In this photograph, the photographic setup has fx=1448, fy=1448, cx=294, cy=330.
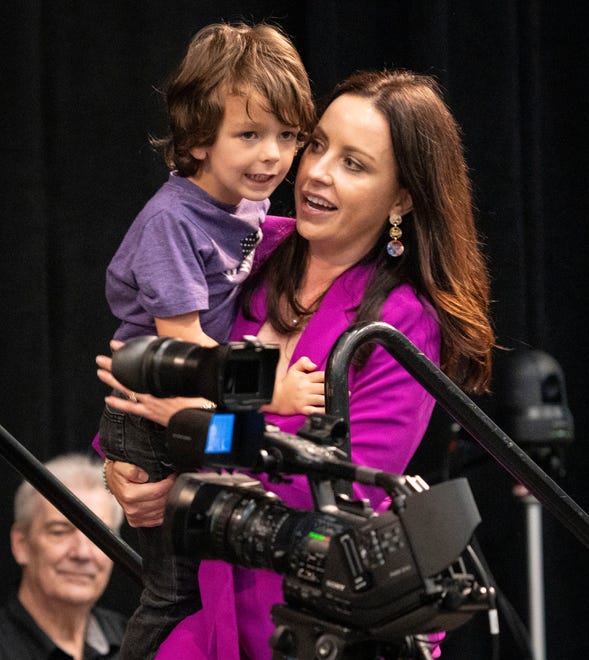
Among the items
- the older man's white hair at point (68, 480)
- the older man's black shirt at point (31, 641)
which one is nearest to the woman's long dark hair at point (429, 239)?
the older man's white hair at point (68, 480)

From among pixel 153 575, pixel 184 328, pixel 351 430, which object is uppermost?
pixel 184 328

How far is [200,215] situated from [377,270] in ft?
0.90

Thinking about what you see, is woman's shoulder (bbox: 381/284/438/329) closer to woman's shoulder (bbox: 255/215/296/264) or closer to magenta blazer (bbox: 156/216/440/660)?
magenta blazer (bbox: 156/216/440/660)

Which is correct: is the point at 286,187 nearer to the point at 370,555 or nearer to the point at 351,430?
the point at 351,430

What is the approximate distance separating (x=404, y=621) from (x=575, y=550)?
2230mm

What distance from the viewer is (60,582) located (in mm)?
2846

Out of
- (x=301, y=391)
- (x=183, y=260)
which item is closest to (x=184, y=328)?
(x=183, y=260)

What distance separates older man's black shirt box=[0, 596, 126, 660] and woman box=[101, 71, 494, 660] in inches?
29.8

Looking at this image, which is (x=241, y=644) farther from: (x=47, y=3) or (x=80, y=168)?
(x=47, y=3)

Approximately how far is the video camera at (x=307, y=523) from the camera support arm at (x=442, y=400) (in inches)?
8.5

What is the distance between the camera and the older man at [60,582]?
2.79 meters

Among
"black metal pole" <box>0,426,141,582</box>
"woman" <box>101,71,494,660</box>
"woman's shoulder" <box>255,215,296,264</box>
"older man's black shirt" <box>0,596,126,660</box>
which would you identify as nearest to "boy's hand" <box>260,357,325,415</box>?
"woman" <box>101,71,494,660</box>

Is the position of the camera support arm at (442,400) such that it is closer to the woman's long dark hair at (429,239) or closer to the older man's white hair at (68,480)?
the woman's long dark hair at (429,239)

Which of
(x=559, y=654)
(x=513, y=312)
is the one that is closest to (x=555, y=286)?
(x=513, y=312)
